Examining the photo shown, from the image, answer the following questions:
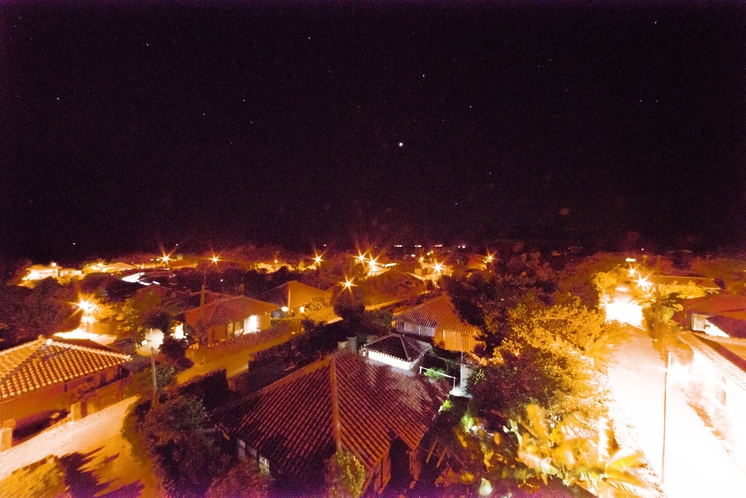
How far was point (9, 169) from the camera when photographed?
5622 centimetres

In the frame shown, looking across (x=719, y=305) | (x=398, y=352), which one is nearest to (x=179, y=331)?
(x=398, y=352)

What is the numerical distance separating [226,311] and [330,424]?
15533 millimetres

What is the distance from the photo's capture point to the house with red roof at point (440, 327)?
20.0 m

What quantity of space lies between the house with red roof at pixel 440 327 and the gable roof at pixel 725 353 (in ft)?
32.7

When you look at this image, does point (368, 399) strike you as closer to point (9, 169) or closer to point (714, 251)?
point (714, 251)

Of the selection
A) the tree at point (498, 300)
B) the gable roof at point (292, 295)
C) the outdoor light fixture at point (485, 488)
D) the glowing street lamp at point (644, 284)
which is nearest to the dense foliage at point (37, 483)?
the outdoor light fixture at point (485, 488)

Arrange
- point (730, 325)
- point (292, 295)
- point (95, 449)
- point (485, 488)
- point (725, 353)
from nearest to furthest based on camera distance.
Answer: point (485, 488) → point (95, 449) → point (725, 353) → point (730, 325) → point (292, 295)

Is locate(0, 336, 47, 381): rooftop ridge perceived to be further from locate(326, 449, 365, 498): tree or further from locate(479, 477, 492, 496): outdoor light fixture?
locate(479, 477, 492, 496): outdoor light fixture

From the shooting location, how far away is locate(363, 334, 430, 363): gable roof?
14.4 meters

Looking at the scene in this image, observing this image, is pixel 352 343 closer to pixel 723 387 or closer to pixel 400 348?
pixel 400 348

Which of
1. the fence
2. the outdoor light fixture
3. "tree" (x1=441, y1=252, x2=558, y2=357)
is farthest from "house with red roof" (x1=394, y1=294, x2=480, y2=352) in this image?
the outdoor light fixture

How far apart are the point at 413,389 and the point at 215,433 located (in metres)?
6.82

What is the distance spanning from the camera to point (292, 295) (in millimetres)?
28547

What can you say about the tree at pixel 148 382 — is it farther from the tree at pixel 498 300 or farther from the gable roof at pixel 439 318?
the tree at pixel 498 300
